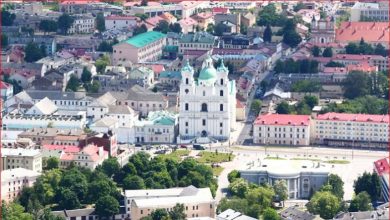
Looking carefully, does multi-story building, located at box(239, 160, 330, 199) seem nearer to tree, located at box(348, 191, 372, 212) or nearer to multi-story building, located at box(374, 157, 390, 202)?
multi-story building, located at box(374, 157, 390, 202)

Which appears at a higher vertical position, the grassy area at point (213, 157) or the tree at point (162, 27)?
the tree at point (162, 27)

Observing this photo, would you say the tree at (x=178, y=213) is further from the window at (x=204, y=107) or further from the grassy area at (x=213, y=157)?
the window at (x=204, y=107)

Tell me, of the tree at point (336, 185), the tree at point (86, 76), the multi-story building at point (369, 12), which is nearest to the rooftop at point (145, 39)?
the tree at point (86, 76)

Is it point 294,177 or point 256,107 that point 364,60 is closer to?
point 256,107

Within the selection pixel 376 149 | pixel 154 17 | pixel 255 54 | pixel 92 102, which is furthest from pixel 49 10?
pixel 376 149

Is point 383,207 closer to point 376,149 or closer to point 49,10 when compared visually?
point 376,149

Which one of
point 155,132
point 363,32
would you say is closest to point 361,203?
point 155,132
